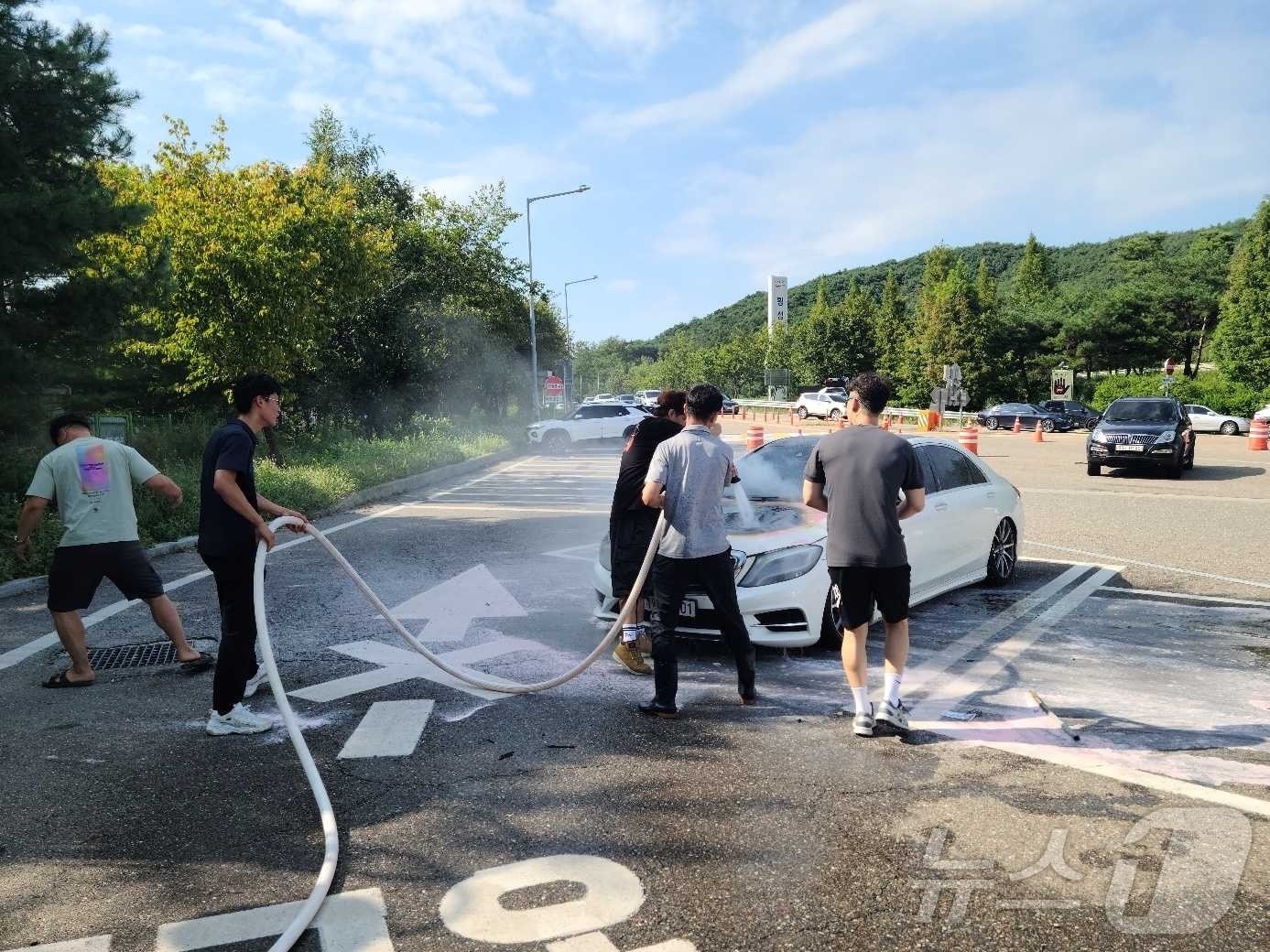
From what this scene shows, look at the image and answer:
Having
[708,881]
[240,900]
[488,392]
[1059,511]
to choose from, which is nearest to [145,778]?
[240,900]

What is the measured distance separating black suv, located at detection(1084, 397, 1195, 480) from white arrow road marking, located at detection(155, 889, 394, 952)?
20124 millimetres

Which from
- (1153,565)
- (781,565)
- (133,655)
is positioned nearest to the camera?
(781,565)

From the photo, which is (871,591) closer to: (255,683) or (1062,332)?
(255,683)

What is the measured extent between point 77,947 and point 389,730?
2023 millimetres

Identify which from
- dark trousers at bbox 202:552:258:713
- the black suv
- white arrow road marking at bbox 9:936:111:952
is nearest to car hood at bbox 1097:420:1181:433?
the black suv

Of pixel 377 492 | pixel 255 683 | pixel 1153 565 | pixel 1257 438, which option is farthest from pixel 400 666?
pixel 1257 438

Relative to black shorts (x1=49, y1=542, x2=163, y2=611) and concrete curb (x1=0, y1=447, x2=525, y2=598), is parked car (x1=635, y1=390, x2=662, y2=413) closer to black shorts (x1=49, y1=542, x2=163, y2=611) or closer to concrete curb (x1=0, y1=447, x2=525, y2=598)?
concrete curb (x1=0, y1=447, x2=525, y2=598)

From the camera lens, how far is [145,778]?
441 centimetres

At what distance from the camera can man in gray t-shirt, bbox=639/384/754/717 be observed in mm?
5207

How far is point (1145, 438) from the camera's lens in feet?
65.9

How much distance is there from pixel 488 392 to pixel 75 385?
1046 inches

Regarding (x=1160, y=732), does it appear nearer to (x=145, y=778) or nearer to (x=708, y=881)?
(x=708, y=881)

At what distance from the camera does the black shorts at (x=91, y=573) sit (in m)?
5.88

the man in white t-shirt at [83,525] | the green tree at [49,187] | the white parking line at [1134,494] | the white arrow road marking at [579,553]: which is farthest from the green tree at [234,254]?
the white parking line at [1134,494]
